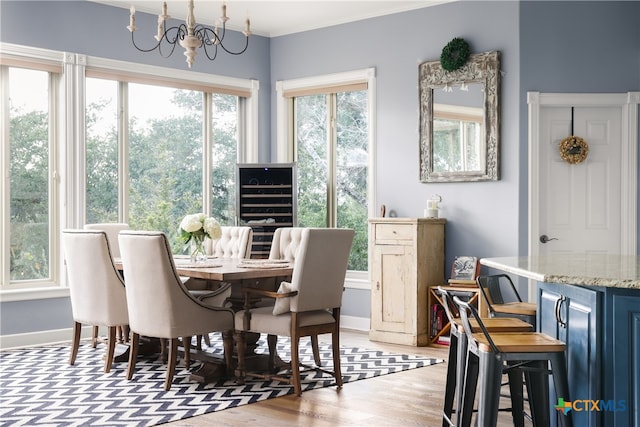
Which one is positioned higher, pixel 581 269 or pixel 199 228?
pixel 199 228

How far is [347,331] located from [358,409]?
9.66 ft

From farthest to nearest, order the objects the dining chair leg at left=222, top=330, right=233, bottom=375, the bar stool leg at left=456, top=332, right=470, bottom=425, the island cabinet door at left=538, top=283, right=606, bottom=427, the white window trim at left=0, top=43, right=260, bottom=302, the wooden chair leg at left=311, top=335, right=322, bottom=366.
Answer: the white window trim at left=0, top=43, right=260, bottom=302
the wooden chair leg at left=311, top=335, right=322, bottom=366
the dining chair leg at left=222, top=330, right=233, bottom=375
the bar stool leg at left=456, top=332, right=470, bottom=425
the island cabinet door at left=538, top=283, right=606, bottom=427

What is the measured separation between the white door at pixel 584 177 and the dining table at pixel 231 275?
2293mm

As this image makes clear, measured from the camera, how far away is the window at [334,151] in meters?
7.40

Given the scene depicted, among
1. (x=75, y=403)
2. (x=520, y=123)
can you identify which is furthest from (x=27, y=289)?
(x=520, y=123)

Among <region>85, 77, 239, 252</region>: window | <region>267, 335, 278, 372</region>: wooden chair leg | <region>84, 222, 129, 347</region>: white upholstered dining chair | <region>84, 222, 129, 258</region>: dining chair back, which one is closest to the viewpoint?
<region>267, 335, 278, 372</region>: wooden chair leg

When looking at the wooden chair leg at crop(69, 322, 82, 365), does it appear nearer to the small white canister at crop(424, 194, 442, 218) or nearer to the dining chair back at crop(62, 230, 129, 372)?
the dining chair back at crop(62, 230, 129, 372)

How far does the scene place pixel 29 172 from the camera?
249 inches

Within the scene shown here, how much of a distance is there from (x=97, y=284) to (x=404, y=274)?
251 centimetres

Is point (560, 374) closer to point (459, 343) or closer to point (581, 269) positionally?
point (581, 269)

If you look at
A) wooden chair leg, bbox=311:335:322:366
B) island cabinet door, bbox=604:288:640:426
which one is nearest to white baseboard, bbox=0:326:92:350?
wooden chair leg, bbox=311:335:322:366

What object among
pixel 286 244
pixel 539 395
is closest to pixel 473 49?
pixel 286 244

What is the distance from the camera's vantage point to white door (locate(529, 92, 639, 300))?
610 centimetres

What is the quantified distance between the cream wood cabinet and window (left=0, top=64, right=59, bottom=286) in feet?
8.97
